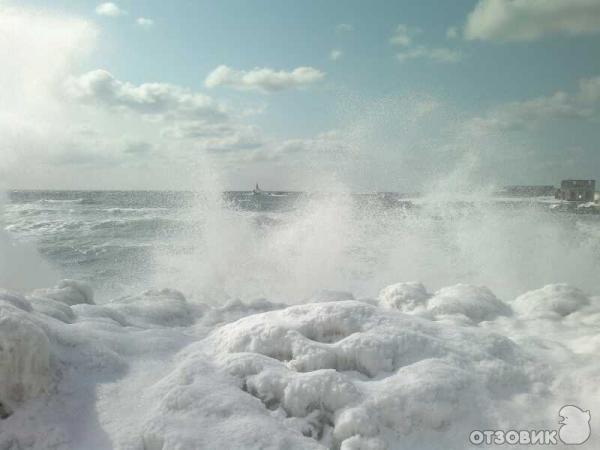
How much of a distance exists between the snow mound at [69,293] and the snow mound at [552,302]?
661 centimetres

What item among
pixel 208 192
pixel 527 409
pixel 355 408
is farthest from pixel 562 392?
pixel 208 192

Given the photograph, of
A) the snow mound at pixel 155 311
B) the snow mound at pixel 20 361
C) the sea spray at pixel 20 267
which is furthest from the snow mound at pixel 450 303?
the sea spray at pixel 20 267

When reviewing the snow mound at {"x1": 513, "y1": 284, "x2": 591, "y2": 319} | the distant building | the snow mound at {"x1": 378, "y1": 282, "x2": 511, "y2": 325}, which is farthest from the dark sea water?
the distant building

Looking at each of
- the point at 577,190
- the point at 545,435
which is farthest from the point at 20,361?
the point at 577,190

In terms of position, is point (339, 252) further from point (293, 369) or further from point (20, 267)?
point (293, 369)

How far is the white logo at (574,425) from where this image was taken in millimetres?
3079

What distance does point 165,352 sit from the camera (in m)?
4.45

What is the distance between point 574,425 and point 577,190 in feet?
147

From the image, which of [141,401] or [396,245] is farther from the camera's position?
[396,245]

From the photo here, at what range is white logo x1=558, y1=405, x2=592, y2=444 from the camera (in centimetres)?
308

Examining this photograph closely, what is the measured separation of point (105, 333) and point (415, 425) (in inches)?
128

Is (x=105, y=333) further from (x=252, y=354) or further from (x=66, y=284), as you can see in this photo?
(x=66, y=284)

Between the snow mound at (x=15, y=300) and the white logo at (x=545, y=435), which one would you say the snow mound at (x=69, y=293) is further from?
the white logo at (x=545, y=435)

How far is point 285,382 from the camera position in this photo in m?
3.53
